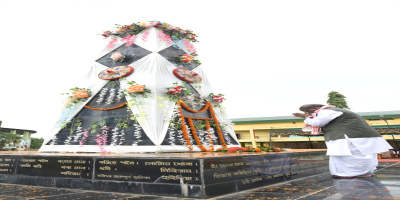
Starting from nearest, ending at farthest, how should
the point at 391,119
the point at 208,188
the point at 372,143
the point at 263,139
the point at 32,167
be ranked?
the point at 208,188 → the point at 372,143 → the point at 32,167 → the point at 391,119 → the point at 263,139

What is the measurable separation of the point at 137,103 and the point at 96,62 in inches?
170

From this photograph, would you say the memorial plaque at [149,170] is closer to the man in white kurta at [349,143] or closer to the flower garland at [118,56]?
the man in white kurta at [349,143]

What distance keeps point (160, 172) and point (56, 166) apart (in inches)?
122

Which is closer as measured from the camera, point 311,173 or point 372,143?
point 372,143

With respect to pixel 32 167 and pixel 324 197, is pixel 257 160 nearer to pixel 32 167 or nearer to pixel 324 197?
pixel 324 197

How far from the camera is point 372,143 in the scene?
5246 millimetres

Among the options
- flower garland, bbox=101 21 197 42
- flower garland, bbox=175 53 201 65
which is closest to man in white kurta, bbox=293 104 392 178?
flower garland, bbox=175 53 201 65

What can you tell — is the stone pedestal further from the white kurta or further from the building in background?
the building in background

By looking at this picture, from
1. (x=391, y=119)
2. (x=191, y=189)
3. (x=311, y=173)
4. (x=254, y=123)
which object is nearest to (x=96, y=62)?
(x=191, y=189)

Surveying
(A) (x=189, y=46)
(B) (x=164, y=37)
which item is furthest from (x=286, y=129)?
(B) (x=164, y=37)

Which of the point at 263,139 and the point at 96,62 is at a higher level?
the point at 96,62

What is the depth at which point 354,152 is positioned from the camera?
530 centimetres

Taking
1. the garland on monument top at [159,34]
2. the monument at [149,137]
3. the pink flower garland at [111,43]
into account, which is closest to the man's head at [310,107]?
the monument at [149,137]

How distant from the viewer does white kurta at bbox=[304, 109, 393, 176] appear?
17.1 feet
